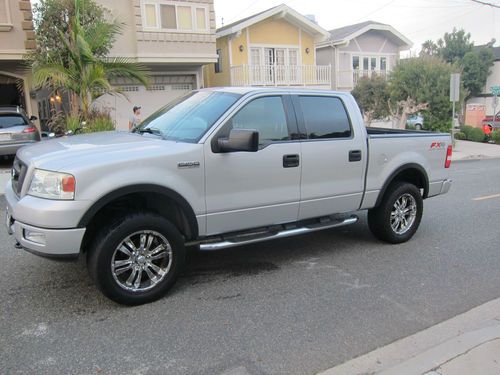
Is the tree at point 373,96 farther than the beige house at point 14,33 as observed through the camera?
Yes

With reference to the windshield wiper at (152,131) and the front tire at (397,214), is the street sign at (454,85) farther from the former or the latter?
the windshield wiper at (152,131)

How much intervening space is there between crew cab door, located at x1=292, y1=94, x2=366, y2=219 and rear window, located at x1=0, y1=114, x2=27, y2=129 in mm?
10408

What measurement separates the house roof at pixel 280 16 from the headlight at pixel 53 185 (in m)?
20.4

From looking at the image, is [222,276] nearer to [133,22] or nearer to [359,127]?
[359,127]

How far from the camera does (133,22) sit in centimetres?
1895

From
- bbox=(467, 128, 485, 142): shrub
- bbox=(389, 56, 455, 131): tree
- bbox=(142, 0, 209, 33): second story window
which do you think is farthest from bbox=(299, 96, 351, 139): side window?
bbox=(467, 128, 485, 142): shrub

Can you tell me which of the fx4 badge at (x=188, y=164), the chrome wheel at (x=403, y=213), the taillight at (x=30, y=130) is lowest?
the chrome wheel at (x=403, y=213)

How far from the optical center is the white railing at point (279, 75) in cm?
2330

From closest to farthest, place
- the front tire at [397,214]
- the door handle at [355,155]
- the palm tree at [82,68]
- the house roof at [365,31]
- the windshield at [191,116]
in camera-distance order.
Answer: the windshield at [191,116] < the door handle at [355,155] < the front tire at [397,214] < the palm tree at [82,68] < the house roof at [365,31]

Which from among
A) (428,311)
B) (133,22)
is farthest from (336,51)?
(428,311)

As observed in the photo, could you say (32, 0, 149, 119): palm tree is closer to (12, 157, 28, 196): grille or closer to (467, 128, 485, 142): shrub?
(12, 157, 28, 196): grille

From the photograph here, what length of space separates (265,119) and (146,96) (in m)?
17.1

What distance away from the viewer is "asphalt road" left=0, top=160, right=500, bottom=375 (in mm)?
3426

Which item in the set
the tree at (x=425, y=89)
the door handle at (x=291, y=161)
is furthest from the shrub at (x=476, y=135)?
the door handle at (x=291, y=161)
